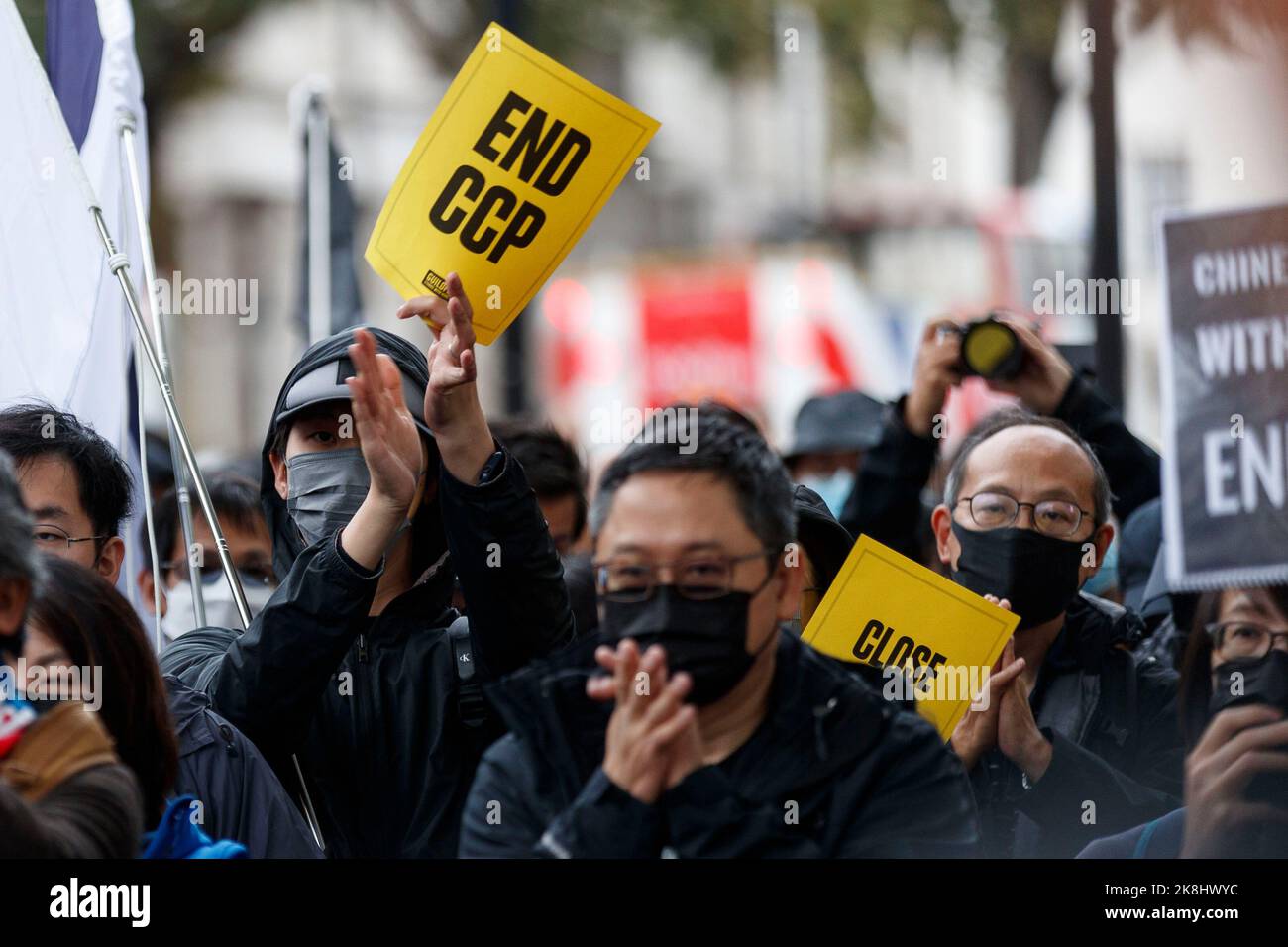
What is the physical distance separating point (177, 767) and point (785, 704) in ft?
3.00

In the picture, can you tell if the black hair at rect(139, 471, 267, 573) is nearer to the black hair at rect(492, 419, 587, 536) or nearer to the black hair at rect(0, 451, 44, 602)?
the black hair at rect(492, 419, 587, 536)

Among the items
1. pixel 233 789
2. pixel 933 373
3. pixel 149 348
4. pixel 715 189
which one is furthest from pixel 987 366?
pixel 715 189

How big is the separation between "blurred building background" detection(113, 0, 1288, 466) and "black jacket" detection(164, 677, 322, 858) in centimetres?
639

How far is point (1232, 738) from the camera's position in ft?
8.84

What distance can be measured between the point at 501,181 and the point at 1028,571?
1.21m

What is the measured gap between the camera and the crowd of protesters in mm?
2543

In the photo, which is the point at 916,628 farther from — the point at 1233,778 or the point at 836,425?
the point at 836,425

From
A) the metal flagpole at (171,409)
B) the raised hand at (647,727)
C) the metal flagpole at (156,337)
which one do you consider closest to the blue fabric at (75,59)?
the metal flagpole at (156,337)

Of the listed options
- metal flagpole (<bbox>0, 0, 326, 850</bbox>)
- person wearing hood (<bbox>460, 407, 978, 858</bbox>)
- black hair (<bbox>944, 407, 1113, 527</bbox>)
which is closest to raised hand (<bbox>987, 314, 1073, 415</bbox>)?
black hair (<bbox>944, 407, 1113, 527</bbox>)

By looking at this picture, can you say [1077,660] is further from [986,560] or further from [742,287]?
[742,287]

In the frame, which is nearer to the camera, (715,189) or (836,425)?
(836,425)

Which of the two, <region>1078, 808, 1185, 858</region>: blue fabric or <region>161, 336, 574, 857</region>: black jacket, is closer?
<region>1078, 808, 1185, 858</region>: blue fabric

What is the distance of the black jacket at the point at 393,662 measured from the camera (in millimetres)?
3172
